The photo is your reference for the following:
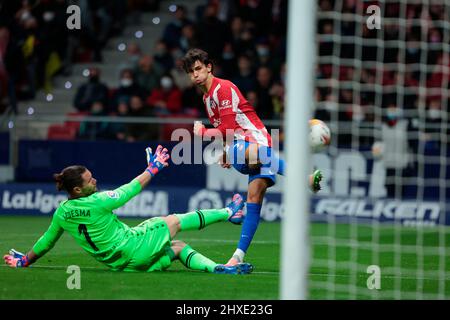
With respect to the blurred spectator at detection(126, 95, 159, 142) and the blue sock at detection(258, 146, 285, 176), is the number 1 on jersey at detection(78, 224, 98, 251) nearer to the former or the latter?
the blue sock at detection(258, 146, 285, 176)

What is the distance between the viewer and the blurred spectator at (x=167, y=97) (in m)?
16.4

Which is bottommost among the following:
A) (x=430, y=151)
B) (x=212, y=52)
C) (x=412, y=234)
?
(x=412, y=234)

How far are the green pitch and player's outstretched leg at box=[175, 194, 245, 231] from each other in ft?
1.41

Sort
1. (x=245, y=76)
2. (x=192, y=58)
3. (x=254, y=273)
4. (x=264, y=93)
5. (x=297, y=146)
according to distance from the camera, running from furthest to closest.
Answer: (x=245, y=76) → (x=264, y=93) → (x=192, y=58) → (x=254, y=273) → (x=297, y=146)

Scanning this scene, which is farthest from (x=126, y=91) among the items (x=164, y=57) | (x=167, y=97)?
(x=164, y=57)

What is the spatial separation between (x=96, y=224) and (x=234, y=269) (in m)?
1.26

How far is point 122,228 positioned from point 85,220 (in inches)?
13.3

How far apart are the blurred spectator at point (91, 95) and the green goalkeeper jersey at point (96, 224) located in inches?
335

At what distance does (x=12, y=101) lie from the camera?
55.0 ft

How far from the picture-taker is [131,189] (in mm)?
8078

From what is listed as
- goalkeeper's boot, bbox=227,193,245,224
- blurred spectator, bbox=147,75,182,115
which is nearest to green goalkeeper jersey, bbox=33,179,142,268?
goalkeeper's boot, bbox=227,193,245,224

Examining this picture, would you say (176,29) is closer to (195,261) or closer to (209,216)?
(209,216)
